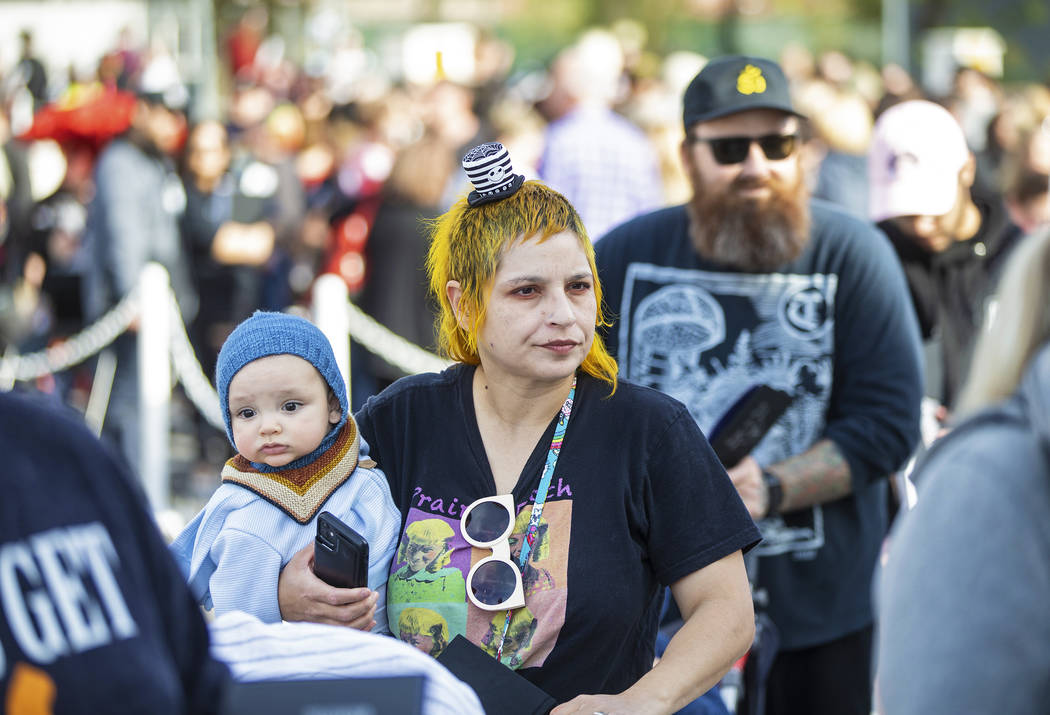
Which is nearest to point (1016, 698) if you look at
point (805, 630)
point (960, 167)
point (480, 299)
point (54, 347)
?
point (480, 299)

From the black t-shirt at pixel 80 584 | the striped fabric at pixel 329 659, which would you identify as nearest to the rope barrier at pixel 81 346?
the striped fabric at pixel 329 659

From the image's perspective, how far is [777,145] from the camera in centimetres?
382

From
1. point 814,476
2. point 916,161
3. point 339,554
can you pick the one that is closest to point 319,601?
point 339,554

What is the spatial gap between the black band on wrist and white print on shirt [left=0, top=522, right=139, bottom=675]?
7.24 ft

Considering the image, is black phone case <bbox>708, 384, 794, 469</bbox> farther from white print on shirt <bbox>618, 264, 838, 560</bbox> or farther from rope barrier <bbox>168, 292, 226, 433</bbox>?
rope barrier <bbox>168, 292, 226, 433</bbox>

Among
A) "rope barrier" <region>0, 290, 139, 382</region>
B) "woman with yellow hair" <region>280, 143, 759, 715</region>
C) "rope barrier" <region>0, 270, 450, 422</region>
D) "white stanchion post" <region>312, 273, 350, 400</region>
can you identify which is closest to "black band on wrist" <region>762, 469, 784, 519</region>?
"woman with yellow hair" <region>280, 143, 759, 715</region>

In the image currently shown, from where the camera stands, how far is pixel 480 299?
271 cm

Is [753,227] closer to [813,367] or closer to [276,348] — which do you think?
[813,367]

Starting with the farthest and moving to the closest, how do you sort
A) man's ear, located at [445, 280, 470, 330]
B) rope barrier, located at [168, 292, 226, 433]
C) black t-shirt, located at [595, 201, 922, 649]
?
1. rope barrier, located at [168, 292, 226, 433]
2. black t-shirt, located at [595, 201, 922, 649]
3. man's ear, located at [445, 280, 470, 330]

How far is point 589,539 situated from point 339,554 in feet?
1.57

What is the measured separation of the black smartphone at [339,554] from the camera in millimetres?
2441

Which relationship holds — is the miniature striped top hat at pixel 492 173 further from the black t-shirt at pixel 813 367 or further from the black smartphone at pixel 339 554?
the black t-shirt at pixel 813 367

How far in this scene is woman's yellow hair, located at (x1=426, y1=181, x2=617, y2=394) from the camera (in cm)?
266

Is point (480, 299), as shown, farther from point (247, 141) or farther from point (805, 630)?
point (247, 141)
